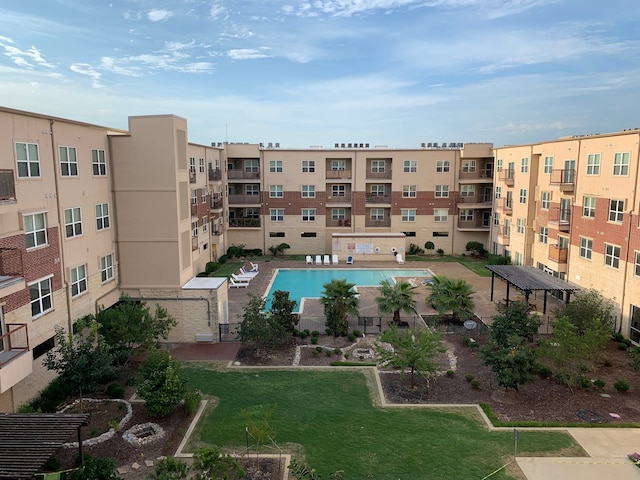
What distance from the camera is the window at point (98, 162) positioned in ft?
72.9

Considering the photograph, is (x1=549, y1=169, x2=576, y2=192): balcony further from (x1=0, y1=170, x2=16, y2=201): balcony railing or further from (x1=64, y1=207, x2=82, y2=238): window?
(x1=0, y1=170, x2=16, y2=201): balcony railing

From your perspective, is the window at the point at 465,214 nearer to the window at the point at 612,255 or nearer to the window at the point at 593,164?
the window at the point at 593,164

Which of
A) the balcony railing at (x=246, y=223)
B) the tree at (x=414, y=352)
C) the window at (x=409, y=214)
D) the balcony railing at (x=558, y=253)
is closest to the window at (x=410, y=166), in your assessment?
the window at (x=409, y=214)

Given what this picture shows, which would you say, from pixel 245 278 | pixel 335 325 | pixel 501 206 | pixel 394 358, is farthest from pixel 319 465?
pixel 501 206

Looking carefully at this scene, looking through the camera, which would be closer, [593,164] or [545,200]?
[593,164]

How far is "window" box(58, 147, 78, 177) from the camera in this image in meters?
19.7

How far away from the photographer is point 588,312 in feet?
74.2

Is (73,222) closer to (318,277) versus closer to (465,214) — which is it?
(318,277)

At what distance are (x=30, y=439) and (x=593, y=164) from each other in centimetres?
2968

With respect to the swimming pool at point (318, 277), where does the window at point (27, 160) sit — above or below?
above

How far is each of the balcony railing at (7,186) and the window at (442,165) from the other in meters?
39.6

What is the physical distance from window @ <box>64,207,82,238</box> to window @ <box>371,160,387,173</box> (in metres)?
33.1

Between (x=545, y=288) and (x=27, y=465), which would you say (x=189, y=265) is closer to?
(x=27, y=465)

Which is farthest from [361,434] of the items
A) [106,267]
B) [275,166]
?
[275,166]
